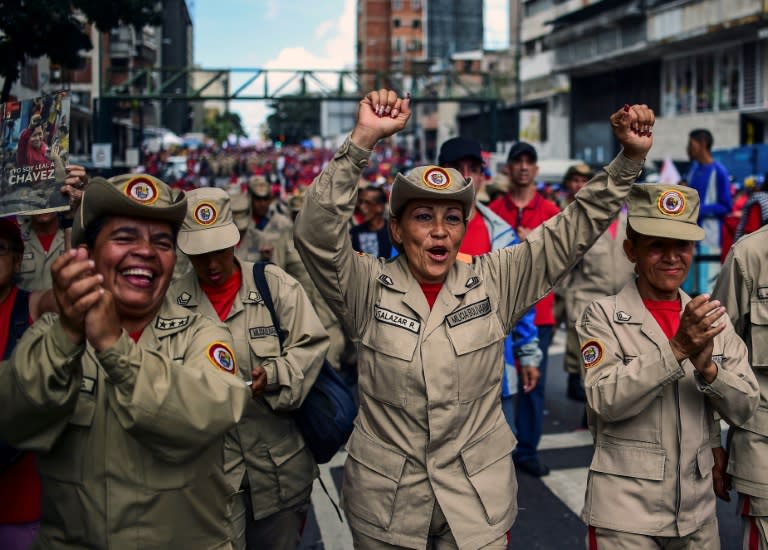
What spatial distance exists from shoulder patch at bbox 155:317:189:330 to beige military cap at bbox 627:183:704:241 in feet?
6.11

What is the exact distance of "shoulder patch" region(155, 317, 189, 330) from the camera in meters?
2.79

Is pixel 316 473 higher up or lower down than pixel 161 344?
lower down

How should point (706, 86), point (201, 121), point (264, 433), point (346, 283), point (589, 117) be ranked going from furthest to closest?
point (201, 121) < point (589, 117) < point (706, 86) < point (264, 433) < point (346, 283)

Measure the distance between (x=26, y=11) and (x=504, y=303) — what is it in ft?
24.6

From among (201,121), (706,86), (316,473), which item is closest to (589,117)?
(706,86)

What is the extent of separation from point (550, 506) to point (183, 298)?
3202 mm

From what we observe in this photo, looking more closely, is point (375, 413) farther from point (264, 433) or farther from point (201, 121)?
point (201, 121)

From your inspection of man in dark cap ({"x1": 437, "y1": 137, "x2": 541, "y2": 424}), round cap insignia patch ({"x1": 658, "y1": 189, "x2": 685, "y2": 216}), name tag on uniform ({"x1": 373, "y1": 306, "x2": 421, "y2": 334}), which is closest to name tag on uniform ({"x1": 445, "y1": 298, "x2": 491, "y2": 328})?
name tag on uniform ({"x1": 373, "y1": 306, "x2": 421, "y2": 334})

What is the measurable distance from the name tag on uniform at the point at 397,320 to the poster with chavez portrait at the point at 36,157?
137 centimetres

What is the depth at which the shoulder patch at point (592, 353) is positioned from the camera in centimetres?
353

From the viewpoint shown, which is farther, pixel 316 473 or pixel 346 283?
pixel 316 473

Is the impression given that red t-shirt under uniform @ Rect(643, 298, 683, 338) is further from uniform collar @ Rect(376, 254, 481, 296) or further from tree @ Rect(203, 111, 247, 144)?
tree @ Rect(203, 111, 247, 144)

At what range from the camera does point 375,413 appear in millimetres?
3385

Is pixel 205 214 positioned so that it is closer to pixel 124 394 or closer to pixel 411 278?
pixel 411 278
